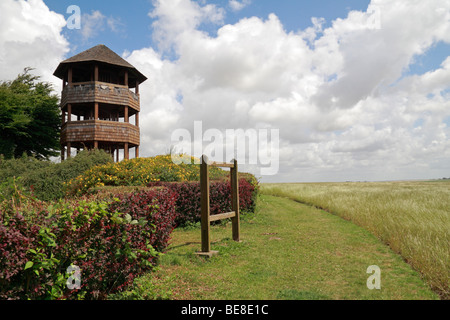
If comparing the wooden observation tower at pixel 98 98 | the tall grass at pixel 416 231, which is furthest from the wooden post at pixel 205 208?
the wooden observation tower at pixel 98 98

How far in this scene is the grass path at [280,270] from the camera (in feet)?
15.9

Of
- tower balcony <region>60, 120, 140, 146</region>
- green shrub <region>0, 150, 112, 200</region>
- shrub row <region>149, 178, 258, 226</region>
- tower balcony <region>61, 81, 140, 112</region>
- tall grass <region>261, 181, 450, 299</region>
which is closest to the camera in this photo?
tall grass <region>261, 181, 450, 299</region>

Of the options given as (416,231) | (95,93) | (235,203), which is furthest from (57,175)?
(416,231)

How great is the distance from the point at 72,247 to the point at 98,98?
22556mm

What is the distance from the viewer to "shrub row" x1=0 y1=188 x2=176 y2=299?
3301 mm

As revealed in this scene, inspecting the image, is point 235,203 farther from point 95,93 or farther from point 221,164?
point 95,93

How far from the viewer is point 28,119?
28.1 metres

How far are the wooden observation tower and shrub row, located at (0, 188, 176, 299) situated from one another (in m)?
20.3

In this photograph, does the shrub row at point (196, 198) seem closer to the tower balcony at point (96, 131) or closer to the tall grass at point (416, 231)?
the tall grass at point (416, 231)

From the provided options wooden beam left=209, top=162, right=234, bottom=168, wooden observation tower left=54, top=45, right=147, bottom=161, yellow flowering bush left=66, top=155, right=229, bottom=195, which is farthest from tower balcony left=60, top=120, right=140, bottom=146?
wooden beam left=209, top=162, right=234, bottom=168

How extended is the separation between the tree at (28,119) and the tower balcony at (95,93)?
22.3 feet

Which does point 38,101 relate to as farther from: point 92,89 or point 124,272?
point 124,272

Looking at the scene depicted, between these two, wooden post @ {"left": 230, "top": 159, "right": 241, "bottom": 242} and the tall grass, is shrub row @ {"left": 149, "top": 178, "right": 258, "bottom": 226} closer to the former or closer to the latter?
wooden post @ {"left": 230, "top": 159, "right": 241, "bottom": 242}

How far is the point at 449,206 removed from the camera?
1170 cm
